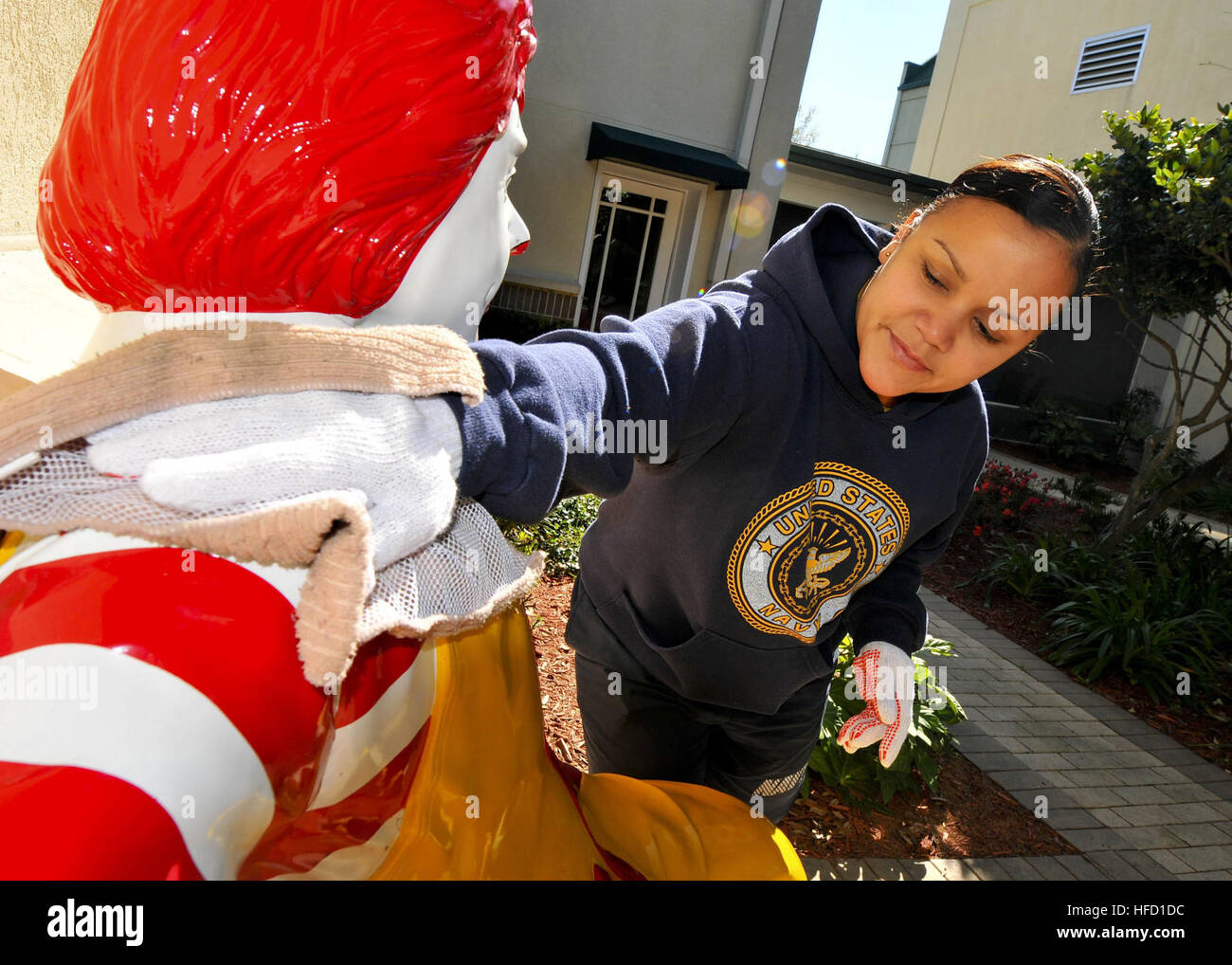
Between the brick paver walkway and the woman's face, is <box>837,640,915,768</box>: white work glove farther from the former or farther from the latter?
the brick paver walkway

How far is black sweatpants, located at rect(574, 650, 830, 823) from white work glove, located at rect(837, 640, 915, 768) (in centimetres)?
32

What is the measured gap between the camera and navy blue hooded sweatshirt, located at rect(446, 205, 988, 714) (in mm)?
1430

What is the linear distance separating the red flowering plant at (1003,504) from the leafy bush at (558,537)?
436cm

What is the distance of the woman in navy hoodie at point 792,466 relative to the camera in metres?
1.42

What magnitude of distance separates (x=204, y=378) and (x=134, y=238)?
283 mm

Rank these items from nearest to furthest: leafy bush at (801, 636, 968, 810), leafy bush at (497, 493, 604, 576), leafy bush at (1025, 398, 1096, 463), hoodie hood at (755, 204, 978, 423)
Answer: hoodie hood at (755, 204, 978, 423)
leafy bush at (801, 636, 968, 810)
leafy bush at (497, 493, 604, 576)
leafy bush at (1025, 398, 1096, 463)

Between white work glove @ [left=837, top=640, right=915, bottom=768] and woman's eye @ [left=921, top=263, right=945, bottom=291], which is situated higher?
woman's eye @ [left=921, top=263, right=945, bottom=291]

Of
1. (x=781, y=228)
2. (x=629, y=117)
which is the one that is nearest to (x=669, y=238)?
(x=629, y=117)

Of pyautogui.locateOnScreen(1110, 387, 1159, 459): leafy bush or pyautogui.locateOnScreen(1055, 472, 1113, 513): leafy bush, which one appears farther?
pyautogui.locateOnScreen(1110, 387, 1159, 459): leafy bush

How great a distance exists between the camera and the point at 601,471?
104cm

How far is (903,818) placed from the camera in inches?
150

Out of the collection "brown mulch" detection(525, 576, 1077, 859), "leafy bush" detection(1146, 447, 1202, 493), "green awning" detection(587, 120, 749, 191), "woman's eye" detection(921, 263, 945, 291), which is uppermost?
"green awning" detection(587, 120, 749, 191)

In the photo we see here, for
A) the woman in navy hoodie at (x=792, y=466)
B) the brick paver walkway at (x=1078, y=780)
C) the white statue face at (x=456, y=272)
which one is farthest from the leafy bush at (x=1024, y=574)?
the white statue face at (x=456, y=272)

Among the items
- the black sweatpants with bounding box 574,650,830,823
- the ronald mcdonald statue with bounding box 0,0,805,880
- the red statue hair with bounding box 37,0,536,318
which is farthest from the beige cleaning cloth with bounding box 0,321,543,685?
the black sweatpants with bounding box 574,650,830,823
